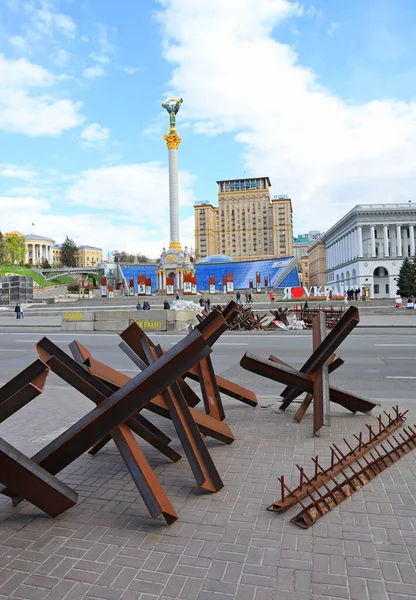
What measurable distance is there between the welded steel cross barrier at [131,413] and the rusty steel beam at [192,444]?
474 mm

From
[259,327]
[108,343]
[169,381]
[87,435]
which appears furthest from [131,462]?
[259,327]

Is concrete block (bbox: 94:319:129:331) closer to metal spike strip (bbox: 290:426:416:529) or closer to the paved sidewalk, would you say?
the paved sidewalk

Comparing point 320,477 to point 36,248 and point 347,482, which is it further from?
point 36,248

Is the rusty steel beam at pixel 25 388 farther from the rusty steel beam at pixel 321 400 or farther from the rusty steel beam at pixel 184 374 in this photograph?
the rusty steel beam at pixel 321 400

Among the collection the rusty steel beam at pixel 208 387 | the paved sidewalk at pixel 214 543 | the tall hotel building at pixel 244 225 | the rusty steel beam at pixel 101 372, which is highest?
the tall hotel building at pixel 244 225

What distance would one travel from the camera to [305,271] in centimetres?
17138

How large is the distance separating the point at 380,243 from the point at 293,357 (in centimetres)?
8558

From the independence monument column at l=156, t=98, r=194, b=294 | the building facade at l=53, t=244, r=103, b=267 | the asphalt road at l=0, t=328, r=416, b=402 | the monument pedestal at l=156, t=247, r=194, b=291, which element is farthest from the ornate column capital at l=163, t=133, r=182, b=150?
the building facade at l=53, t=244, r=103, b=267

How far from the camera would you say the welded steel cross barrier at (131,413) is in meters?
3.46

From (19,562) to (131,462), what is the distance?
3.19ft

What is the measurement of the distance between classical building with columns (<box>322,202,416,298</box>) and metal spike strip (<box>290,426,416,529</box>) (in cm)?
8440

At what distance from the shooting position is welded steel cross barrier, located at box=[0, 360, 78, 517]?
3334mm

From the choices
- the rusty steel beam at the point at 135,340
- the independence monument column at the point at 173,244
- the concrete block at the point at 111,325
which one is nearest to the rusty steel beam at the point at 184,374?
the rusty steel beam at the point at 135,340

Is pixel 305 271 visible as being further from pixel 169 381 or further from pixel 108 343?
pixel 169 381
